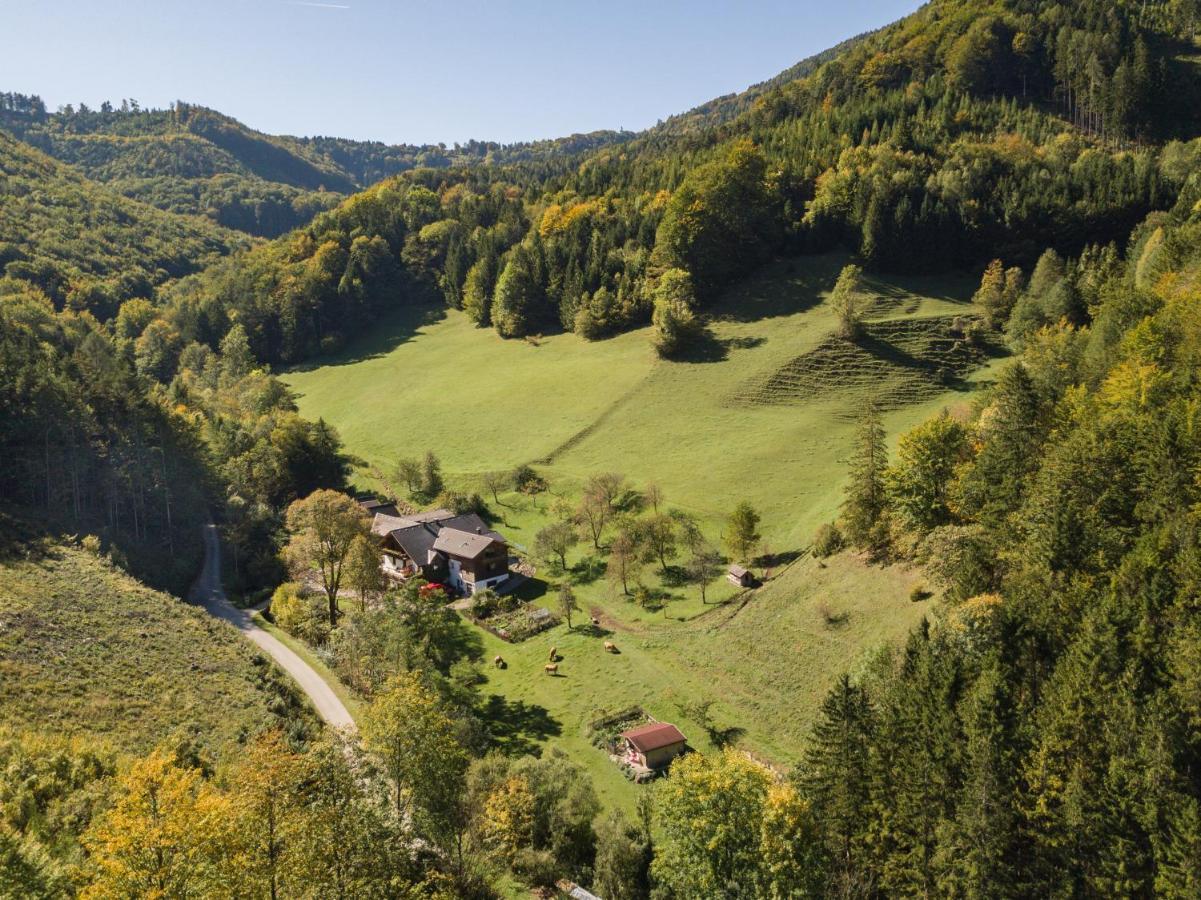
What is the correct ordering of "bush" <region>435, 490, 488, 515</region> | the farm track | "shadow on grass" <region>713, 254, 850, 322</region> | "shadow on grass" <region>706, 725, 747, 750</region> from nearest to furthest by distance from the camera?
"shadow on grass" <region>706, 725, 747, 750</region>
"bush" <region>435, 490, 488, 515</region>
the farm track
"shadow on grass" <region>713, 254, 850, 322</region>

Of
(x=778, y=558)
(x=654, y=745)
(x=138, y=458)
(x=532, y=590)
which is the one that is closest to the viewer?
(x=654, y=745)

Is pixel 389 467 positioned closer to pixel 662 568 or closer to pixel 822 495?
pixel 662 568

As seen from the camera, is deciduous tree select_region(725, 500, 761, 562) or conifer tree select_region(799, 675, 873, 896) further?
deciduous tree select_region(725, 500, 761, 562)

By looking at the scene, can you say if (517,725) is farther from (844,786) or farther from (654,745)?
(844,786)

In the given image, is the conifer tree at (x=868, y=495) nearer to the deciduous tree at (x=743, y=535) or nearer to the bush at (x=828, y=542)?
the bush at (x=828, y=542)

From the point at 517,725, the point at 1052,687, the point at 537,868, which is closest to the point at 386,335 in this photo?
the point at 517,725

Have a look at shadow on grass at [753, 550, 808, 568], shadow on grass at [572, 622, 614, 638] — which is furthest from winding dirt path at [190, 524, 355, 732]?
shadow on grass at [753, 550, 808, 568]

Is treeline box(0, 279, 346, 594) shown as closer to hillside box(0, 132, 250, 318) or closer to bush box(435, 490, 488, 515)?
bush box(435, 490, 488, 515)
